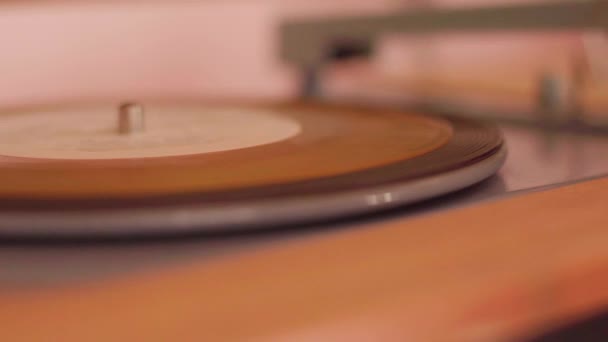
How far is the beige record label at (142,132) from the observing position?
50 cm

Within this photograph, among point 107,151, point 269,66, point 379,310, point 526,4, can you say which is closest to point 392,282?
point 379,310

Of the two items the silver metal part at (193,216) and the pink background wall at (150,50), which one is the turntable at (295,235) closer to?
the silver metal part at (193,216)

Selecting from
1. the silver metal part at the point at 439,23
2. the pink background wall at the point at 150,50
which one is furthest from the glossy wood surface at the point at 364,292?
the pink background wall at the point at 150,50

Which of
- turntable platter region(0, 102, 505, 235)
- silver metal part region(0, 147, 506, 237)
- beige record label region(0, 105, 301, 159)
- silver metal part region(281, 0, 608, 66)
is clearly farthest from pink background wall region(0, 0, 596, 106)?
silver metal part region(0, 147, 506, 237)

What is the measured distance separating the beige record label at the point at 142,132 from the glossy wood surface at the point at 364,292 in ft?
0.57

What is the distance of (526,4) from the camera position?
73cm

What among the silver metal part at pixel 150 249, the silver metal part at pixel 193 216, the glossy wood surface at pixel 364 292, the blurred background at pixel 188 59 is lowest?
the blurred background at pixel 188 59

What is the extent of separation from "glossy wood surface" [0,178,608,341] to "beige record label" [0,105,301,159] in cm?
18

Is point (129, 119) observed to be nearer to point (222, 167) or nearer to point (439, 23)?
point (222, 167)

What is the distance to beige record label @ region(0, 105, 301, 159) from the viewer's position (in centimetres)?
50

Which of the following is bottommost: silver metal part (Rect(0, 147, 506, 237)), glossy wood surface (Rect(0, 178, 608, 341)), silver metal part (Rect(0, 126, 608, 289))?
silver metal part (Rect(0, 126, 608, 289))

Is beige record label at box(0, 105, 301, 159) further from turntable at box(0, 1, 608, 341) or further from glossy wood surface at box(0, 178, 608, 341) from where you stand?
glossy wood surface at box(0, 178, 608, 341)

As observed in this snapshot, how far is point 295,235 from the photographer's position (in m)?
0.37

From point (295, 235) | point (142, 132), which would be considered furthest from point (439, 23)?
point (295, 235)
